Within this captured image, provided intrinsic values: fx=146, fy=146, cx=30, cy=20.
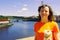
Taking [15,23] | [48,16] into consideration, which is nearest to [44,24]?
[48,16]

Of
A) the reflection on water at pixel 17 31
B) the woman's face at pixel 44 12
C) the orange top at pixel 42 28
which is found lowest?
the reflection on water at pixel 17 31

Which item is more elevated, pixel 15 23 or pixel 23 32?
pixel 15 23

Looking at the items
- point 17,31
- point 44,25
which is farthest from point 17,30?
point 44,25

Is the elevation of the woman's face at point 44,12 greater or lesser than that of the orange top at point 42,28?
greater

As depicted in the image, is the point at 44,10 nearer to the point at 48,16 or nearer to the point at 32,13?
the point at 48,16

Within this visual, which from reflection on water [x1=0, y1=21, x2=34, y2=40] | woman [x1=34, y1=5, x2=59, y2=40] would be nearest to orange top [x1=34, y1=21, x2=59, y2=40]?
woman [x1=34, y1=5, x2=59, y2=40]

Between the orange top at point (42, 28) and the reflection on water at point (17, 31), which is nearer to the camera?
the orange top at point (42, 28)

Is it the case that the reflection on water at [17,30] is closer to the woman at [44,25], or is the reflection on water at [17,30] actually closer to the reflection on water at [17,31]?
the reflection on water at [17,31]

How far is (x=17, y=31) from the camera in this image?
2436mm

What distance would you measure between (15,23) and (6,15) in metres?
0.20

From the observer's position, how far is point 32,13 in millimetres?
2459

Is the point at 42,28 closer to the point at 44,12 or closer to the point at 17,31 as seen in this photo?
the point at 44,12

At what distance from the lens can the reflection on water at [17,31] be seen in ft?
7.81

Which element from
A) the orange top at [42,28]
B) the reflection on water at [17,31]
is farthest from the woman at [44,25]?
the reflection on water at [17,31]
